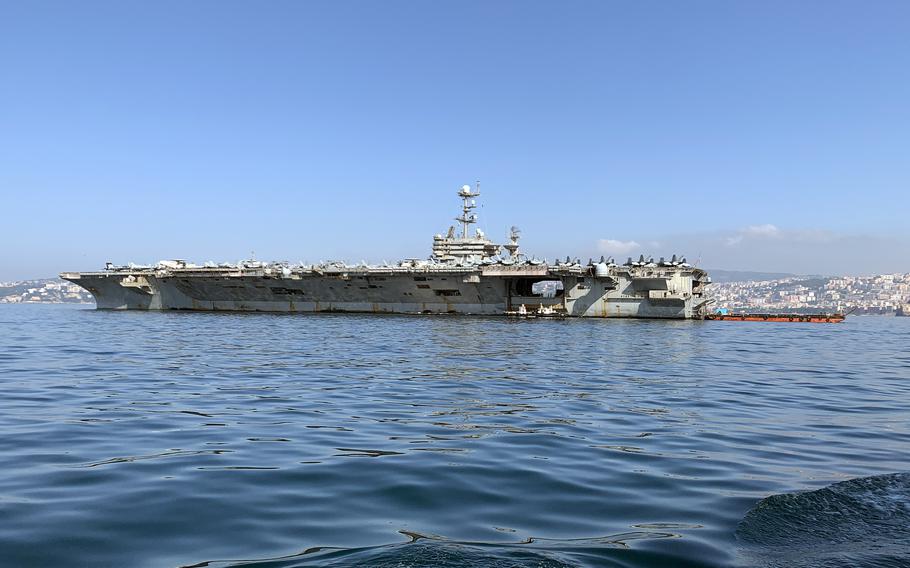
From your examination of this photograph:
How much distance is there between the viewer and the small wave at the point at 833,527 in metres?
3.98

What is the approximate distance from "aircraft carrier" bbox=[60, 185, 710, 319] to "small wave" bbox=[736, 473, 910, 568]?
3304 cm

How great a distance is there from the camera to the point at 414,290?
4200cm

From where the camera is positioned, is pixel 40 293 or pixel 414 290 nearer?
pixel 414 290

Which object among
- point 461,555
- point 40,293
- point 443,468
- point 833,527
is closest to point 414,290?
point 443,468

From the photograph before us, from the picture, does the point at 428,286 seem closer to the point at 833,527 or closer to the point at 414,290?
the point at 414,290

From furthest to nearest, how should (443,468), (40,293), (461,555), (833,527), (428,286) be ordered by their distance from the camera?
(40,293), (428,286), (443,468), (833,527), (461,555)

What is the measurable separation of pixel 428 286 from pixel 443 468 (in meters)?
35.4

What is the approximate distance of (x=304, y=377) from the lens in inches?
499

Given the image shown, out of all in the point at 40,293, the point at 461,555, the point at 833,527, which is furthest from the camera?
the point at 40,293

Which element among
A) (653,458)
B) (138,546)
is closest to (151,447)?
(138,546)

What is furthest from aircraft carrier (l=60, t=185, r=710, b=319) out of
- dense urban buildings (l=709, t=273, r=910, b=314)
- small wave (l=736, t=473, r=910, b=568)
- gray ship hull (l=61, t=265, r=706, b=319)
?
dense urban buildings (l=709, t=273, r=910, b=314)

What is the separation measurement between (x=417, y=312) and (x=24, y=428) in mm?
35333

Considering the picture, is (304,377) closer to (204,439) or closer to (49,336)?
(204,439)

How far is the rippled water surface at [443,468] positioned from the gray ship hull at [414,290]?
25.1 metres
